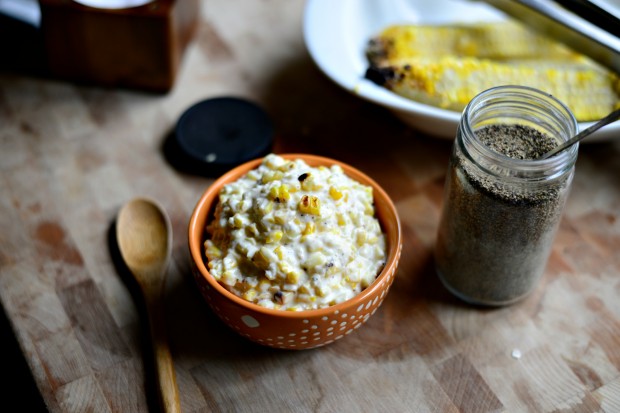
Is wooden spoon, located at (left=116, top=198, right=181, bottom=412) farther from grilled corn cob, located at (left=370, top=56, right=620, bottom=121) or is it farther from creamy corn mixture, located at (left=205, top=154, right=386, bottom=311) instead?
grilled corn cob, located at (left=370, top=56, right=620, bottom=121)

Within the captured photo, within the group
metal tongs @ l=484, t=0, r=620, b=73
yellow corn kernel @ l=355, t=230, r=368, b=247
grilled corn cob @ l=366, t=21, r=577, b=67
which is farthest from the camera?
grilled corn cob @ l=366, t=21, r=577, b=67

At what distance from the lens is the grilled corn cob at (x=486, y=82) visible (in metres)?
1.27

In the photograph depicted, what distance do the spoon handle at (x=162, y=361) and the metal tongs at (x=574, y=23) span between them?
91 centimetres

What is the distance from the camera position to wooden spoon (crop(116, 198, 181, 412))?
1044 mm

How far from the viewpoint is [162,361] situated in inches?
41.4

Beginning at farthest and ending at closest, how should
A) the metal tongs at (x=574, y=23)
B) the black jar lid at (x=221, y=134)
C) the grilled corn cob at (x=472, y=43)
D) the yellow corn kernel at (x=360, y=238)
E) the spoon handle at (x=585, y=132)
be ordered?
1. the grilled corn cob at (x=472, y=43)
2. the black jar lid at (x=221, y=134)
3. the metal tongs at (x=574, y=23)
4. the yellow corn kernel at (x=360, y=238)
5. the spoon handle at (x=585, y=132)

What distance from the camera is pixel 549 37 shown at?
1.41m

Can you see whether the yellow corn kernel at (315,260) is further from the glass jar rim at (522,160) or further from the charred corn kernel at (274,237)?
the glass jar rim at (522,160)

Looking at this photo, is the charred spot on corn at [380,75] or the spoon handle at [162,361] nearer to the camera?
the spoon handle at [162,361]

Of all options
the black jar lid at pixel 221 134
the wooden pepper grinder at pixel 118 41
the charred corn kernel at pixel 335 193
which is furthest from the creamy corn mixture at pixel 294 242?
the wooden pepper grinder at pixel 118 41

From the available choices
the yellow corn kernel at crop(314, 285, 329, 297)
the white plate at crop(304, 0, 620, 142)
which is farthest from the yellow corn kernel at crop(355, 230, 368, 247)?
the white plate at crop(304, 0, 620, 142)

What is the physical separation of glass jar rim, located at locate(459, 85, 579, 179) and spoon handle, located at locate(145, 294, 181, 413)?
1.84ft

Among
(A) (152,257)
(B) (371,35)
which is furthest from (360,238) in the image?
(B) (371,35)

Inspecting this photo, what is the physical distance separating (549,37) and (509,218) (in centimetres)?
59
